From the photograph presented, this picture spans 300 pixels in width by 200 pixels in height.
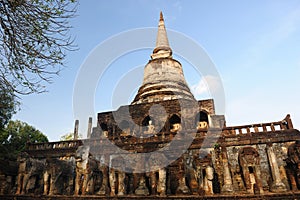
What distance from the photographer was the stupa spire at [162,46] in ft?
73.3

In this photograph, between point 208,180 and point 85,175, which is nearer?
point 208,180

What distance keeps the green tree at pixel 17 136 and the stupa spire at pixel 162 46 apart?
14.6 metres

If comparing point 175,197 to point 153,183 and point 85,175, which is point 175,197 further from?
point 85,175

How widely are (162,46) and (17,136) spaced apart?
17.1m

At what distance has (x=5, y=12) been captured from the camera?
581 centimetres

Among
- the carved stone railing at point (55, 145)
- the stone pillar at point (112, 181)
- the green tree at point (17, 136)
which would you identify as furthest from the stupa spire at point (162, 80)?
the green tree at point (17, 136)

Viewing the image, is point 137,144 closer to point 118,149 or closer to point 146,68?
point 118,149

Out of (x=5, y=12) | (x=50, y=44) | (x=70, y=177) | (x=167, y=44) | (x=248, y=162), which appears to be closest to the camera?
(x=5, y=12)

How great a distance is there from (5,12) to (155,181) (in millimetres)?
7085

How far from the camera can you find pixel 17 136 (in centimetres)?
2561

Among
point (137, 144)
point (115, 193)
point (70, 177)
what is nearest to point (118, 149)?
point (137, 144)

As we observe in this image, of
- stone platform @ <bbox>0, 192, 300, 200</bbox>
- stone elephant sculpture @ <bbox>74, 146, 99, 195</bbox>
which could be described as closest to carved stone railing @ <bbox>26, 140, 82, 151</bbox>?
stone elephant sculpture @ <bbox>74, 146, 99, 195</bbox>

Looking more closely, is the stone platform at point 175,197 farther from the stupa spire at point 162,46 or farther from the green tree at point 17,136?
the stupa spire at point 162,46

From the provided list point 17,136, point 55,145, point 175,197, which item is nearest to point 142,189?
point 175,197
